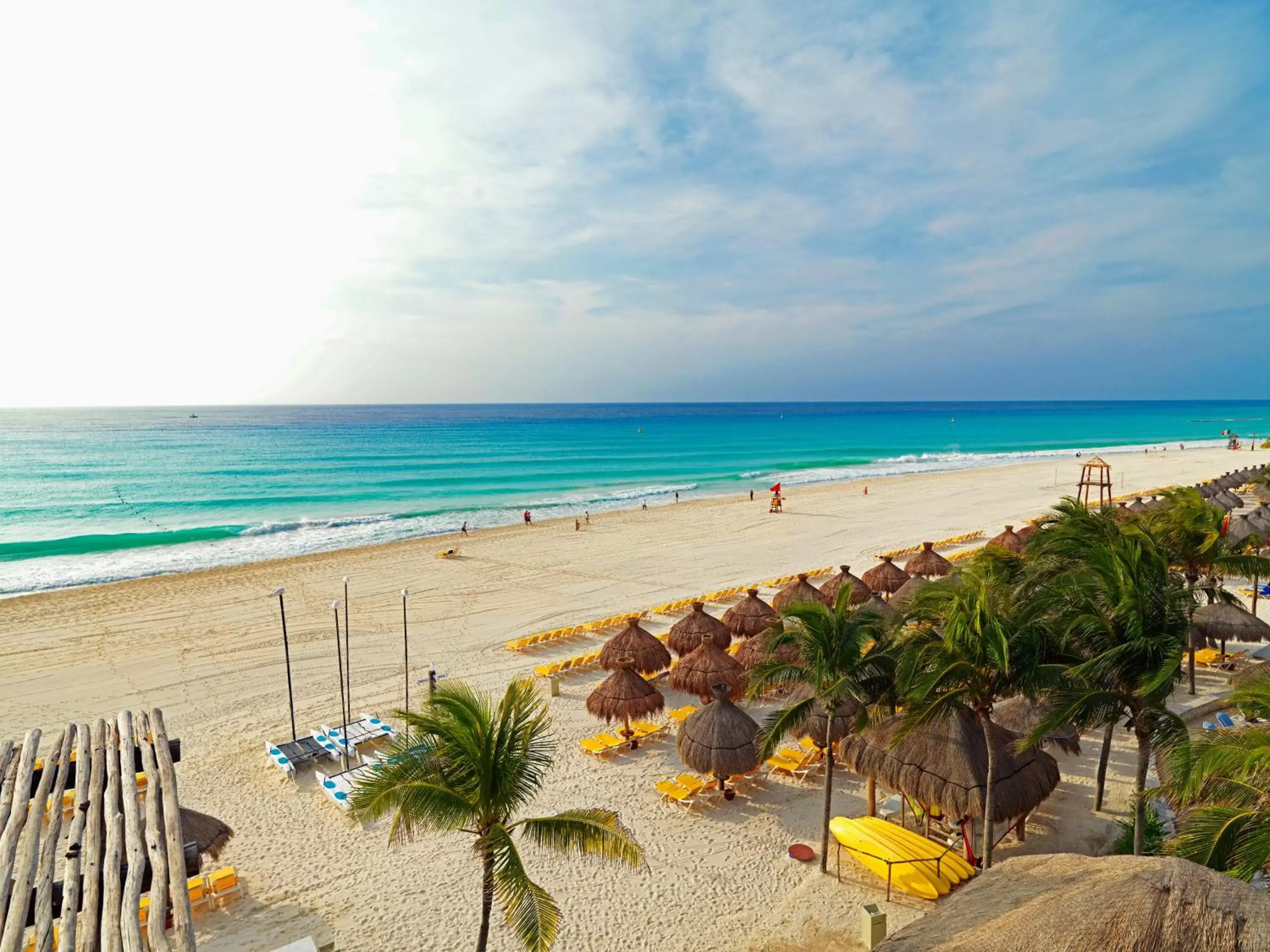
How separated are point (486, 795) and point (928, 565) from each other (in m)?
16.4

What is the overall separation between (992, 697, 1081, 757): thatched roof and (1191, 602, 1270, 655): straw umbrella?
4.75 m

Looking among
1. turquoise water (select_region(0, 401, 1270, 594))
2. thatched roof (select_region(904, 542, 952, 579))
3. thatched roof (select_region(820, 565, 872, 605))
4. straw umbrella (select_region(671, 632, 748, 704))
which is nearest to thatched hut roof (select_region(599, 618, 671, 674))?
straw umbrella (select_region(671, 632, 748, 704))

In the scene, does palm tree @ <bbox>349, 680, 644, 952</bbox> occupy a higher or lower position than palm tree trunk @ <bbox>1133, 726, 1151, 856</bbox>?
higher

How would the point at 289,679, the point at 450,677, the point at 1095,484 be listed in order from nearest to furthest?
the point at 289,679 < the point at 450,677 < the point at 1095,484

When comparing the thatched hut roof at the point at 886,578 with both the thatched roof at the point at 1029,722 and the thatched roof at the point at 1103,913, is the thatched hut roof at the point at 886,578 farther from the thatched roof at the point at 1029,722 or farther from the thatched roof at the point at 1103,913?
the thatched roof at the point at 1103,913

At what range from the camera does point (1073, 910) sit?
14.2 ft

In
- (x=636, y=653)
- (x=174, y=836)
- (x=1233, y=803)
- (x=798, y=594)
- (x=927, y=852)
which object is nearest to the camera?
(x=174, y=836)

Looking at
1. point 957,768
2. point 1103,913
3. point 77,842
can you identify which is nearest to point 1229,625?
point 957,768

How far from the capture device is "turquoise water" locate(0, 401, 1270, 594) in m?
31.6

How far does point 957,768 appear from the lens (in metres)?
8.08

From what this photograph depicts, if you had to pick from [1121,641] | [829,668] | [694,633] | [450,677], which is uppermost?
[1121,641]

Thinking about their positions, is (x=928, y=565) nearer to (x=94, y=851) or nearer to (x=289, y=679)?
(x=289, y=679)

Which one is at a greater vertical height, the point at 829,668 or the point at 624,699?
the point at 829,668

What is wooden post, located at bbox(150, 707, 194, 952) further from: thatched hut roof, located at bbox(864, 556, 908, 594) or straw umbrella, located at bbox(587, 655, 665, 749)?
thatched hut roof, located at bbox(864, 556, 908, 594)
